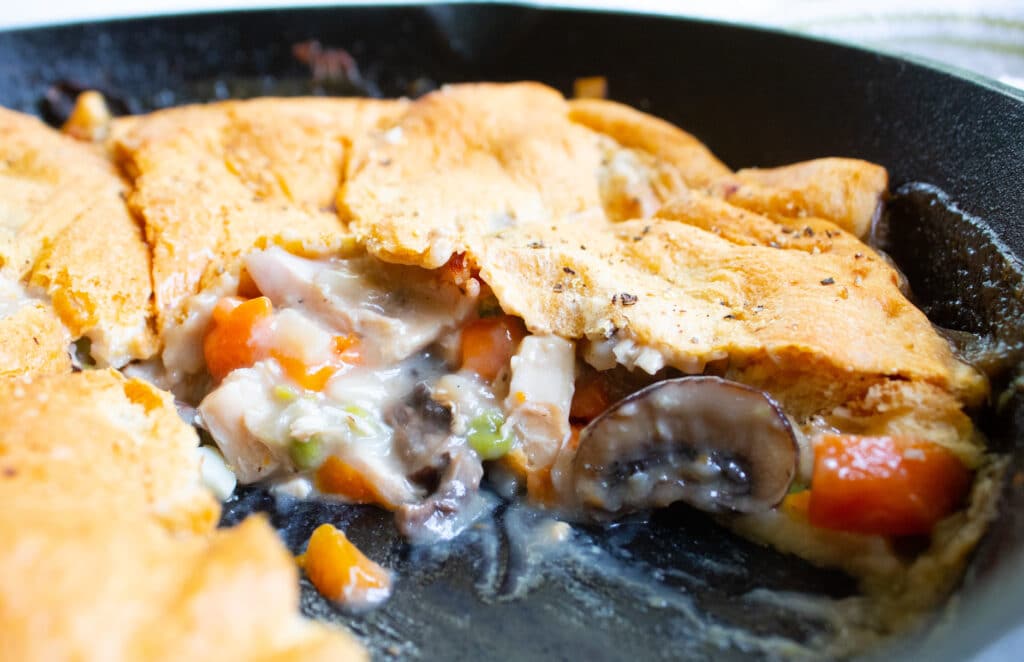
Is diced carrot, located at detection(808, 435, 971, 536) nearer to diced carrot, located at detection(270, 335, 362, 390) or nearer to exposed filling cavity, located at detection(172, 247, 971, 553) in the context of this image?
exposed filling cavity, located at detection(172, 247, 971, 553)

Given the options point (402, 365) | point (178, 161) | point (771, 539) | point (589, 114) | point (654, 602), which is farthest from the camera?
point (589, 114)

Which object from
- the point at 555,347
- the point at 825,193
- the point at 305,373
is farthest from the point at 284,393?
the point at 825,193

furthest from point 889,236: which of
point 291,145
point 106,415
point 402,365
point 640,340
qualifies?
point 106,415

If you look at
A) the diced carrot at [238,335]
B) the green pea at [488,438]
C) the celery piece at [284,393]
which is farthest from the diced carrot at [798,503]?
the diced carrot at [238,335]

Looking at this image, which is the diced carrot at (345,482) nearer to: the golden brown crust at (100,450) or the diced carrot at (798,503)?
the golden brown crust at (100,450)

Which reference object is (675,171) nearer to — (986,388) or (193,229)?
(986,388)

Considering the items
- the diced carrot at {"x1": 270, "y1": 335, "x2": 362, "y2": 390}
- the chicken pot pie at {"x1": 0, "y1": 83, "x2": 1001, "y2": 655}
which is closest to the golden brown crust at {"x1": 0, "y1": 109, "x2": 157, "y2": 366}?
the chicken pot pie at {"x1": 0, "y1": 83, "x2": 1001, "y2": 655}
